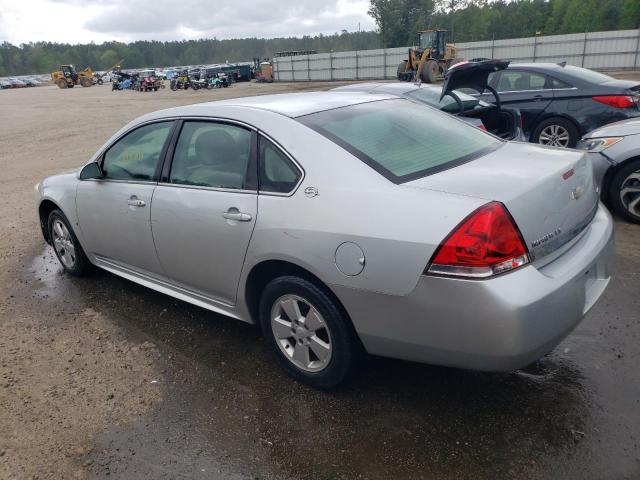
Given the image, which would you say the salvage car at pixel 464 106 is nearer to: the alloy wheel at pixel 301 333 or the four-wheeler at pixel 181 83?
the alloy wheel at pixel 301 333

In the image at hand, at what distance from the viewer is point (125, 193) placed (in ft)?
12.8

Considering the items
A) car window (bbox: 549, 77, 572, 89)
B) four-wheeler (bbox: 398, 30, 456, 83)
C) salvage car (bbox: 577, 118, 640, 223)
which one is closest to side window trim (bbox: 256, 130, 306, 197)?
salvage car (bbox: 577, 118, 640, 223)

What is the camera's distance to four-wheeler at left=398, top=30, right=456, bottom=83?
2897 cm

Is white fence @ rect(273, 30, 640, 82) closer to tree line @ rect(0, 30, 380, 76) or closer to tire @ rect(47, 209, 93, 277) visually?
tire @ rect(47, 209, 93, 277)

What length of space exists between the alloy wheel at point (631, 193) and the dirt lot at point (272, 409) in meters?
1.47

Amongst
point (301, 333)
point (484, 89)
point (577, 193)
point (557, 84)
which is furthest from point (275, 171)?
point (557, 84)

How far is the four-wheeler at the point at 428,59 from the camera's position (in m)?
29.0

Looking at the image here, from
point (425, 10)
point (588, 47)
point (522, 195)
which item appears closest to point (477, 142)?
point (522, 195)

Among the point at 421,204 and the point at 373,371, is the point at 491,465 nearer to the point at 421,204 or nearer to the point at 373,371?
the point at 373,371

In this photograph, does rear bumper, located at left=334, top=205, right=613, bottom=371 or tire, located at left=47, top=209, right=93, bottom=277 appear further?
tire, located at left=47, top=209, right=93, bottom=277

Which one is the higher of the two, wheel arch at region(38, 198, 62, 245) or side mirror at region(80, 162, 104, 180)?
side mirror at region(80, 162, 104, 180)

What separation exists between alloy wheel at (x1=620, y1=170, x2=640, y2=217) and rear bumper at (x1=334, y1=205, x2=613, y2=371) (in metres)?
3.20

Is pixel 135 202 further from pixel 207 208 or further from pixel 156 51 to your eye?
pixel 156 51

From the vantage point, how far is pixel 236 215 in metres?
3.06
